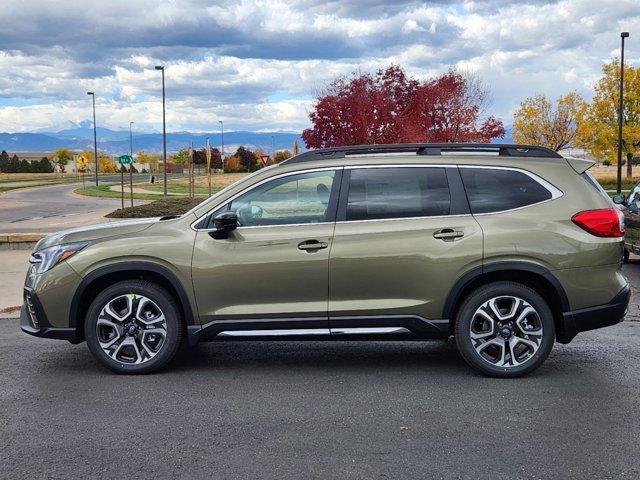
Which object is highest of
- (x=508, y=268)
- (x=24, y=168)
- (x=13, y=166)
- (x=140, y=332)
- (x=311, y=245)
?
(x=13, y=166)

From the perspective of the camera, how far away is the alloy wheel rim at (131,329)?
227 inches

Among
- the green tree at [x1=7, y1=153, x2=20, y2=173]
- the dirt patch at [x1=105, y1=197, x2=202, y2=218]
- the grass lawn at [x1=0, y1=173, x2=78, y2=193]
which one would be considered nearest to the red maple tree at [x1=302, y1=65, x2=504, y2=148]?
the dirt patch at [x1=105, y1=197, x2=202, y2=218]

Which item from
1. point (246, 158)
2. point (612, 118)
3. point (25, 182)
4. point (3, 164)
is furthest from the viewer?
point (246, 158)

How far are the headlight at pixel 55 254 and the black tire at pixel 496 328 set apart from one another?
9.82 feet

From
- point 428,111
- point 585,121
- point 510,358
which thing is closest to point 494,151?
point 510,358

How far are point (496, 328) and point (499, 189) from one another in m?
1.07

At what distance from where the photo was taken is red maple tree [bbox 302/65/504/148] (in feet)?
101

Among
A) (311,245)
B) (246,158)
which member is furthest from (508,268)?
(246,158)

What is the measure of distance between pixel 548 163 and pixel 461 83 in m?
32.2

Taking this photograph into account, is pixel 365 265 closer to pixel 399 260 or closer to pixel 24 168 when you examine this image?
pixel 399 260

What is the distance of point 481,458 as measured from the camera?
4.13 metres

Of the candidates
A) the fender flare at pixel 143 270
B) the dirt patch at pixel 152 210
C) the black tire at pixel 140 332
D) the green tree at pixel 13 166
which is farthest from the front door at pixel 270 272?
the green tree at pixel 13 166

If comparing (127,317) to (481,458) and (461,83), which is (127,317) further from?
(461,83)

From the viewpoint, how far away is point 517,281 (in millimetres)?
5770
